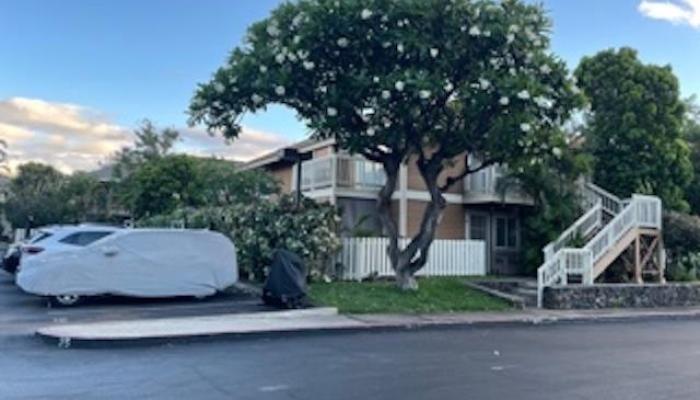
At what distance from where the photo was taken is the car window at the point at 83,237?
1606 cm

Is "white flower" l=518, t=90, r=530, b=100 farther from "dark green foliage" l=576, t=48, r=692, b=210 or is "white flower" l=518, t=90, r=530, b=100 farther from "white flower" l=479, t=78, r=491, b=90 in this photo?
"dark green foliage" l=576, t=48, r=692, b=210

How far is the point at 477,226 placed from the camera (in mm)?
25156

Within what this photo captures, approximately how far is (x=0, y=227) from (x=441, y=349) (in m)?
52.7

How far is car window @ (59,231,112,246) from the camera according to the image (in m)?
16.1

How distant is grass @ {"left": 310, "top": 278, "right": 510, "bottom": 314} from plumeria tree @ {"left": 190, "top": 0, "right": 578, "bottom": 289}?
750 millimetres

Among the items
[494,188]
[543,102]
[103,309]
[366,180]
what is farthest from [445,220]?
[103,309]

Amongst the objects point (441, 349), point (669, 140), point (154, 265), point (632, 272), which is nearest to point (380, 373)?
point (441, 349)

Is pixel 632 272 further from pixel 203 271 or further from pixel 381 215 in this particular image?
pixel 203 271

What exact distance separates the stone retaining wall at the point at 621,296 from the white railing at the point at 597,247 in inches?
17.3

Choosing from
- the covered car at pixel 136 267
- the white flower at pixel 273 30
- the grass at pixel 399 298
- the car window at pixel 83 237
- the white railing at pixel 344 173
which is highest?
the white flower at pixel 273 30

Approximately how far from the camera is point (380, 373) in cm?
869

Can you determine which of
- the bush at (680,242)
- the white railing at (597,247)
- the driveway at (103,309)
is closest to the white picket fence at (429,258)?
the white railing at (597,247)

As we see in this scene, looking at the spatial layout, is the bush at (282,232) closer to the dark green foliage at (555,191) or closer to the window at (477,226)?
the dark green foliage at (555,191)

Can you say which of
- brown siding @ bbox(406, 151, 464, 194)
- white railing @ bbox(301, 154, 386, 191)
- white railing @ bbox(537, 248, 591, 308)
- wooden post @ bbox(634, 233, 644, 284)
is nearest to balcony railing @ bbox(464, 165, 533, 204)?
brown siding @ bbox(406, 151, 464, 194)
